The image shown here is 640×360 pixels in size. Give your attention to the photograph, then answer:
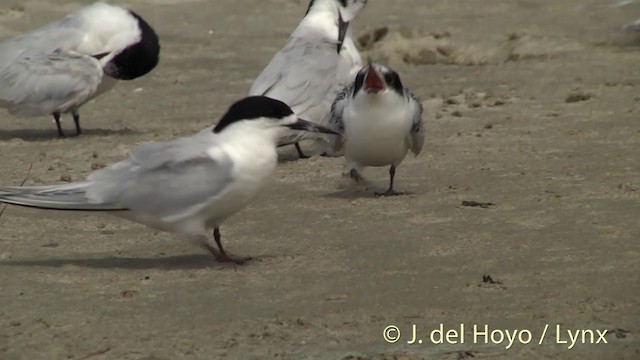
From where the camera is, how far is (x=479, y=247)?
4.48 metres

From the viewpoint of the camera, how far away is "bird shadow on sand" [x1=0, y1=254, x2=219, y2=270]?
443 cm

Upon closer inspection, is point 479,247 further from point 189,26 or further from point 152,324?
point 189,26

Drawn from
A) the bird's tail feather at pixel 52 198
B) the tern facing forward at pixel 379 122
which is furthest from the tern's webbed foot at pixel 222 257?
the tern facing forward at pixel 379 122

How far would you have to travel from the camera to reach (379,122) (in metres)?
5.50

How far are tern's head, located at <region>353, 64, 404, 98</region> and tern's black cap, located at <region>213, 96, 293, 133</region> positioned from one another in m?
1.05

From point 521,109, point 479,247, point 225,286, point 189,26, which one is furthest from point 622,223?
point 189,26

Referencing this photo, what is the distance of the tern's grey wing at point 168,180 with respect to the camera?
433 centimetres

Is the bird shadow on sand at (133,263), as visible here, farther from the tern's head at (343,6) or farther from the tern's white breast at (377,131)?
the tern's head at (343,6)

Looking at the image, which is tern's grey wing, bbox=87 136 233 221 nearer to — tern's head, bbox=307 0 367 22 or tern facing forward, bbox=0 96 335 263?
tern facing forward, bbox=0 96 335 263

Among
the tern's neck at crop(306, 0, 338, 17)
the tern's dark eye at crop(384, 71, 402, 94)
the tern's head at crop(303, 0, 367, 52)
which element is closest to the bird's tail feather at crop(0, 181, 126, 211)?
the tern's dark eye at crop(384, 71, 402, 94)

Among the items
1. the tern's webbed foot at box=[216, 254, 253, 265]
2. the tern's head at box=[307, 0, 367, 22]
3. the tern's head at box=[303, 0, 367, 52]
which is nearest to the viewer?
the tern's webbed foot at box=[216, 254, 253, 265]

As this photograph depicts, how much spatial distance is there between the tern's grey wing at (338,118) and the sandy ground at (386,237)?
0.55 ft

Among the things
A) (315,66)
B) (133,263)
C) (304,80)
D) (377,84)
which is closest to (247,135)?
(133,263)

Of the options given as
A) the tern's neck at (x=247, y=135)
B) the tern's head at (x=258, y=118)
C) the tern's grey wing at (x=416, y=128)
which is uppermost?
the tern's head at (x=258, y=118)
